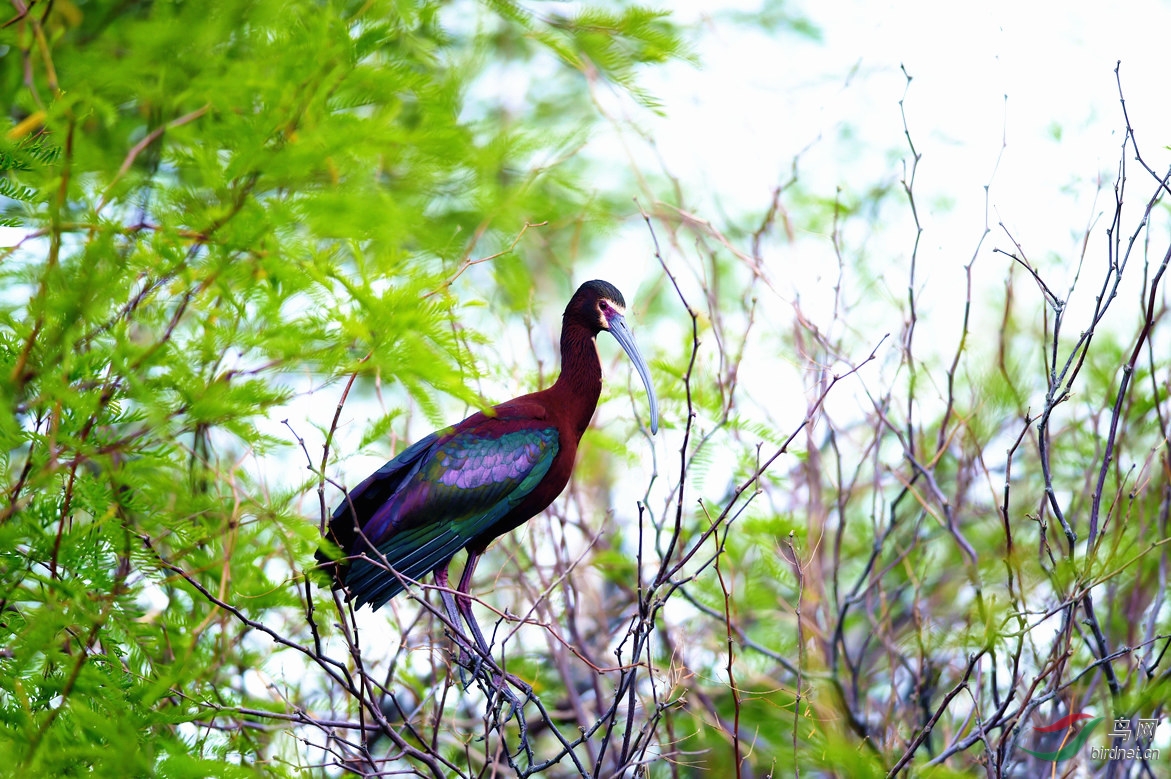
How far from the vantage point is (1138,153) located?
3.61m

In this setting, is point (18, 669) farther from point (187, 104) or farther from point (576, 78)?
point (576, 78)

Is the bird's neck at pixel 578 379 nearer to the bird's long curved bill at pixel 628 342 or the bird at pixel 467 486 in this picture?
the bird at pixel 467 486

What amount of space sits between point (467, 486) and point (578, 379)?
765 mm

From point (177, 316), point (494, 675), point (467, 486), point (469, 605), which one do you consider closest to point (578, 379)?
point (467, 486)

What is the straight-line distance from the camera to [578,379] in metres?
4.86

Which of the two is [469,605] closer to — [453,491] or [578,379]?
[453,491]

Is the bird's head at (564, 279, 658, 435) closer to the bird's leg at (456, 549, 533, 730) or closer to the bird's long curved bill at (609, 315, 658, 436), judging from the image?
the bird's long curved bill at (609, 315, 658, 436)

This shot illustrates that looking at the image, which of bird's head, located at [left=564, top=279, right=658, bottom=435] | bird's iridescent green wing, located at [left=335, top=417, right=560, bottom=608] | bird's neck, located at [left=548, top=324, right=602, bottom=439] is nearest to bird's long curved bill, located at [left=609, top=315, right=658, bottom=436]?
bird's head, located at [left=564, top=279, right=658, bottom=435]

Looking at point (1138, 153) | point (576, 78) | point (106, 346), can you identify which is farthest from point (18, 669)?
point (576, 78)

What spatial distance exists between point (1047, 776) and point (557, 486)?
8.66 feet

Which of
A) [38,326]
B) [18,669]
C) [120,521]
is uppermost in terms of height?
[38,326]

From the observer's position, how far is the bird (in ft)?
14.4

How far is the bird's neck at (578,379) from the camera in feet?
15.7

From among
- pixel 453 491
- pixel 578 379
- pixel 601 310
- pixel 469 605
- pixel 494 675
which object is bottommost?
pixel 494 675
